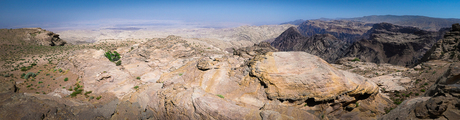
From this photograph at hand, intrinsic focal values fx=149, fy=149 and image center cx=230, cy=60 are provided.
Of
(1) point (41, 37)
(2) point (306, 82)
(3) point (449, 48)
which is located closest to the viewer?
(2) point (306, 82)

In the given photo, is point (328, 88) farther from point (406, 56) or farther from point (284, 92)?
point (406, 56)

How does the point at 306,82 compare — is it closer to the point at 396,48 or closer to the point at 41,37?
the point at 41,37

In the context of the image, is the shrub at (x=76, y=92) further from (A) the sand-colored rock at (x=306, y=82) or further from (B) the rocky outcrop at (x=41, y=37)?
(B) the rocky outcrop at (x=41, y=37)

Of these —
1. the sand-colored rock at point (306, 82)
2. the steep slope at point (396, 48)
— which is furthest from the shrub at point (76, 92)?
the steep slope at point (396, 48)

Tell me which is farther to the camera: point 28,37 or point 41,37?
point 41,37

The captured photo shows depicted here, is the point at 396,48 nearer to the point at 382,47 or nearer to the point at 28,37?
the point at 382,47

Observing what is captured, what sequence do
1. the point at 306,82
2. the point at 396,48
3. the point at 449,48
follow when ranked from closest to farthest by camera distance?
the point at 306,82, the point at 449,48, the point at 396,48

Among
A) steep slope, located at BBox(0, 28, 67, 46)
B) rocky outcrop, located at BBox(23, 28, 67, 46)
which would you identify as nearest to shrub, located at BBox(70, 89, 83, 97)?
steep slope, located at BBox(0, 28, 67, 46)

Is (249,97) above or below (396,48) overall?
above

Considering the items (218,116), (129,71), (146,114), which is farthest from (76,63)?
(218,116)

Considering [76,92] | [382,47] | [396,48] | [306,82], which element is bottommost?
[76,92]

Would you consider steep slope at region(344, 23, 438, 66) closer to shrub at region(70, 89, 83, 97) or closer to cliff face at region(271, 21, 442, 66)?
cliff face at region(271, 21, 442, 66)

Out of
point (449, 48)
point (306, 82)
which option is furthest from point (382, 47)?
point (306, 82)
